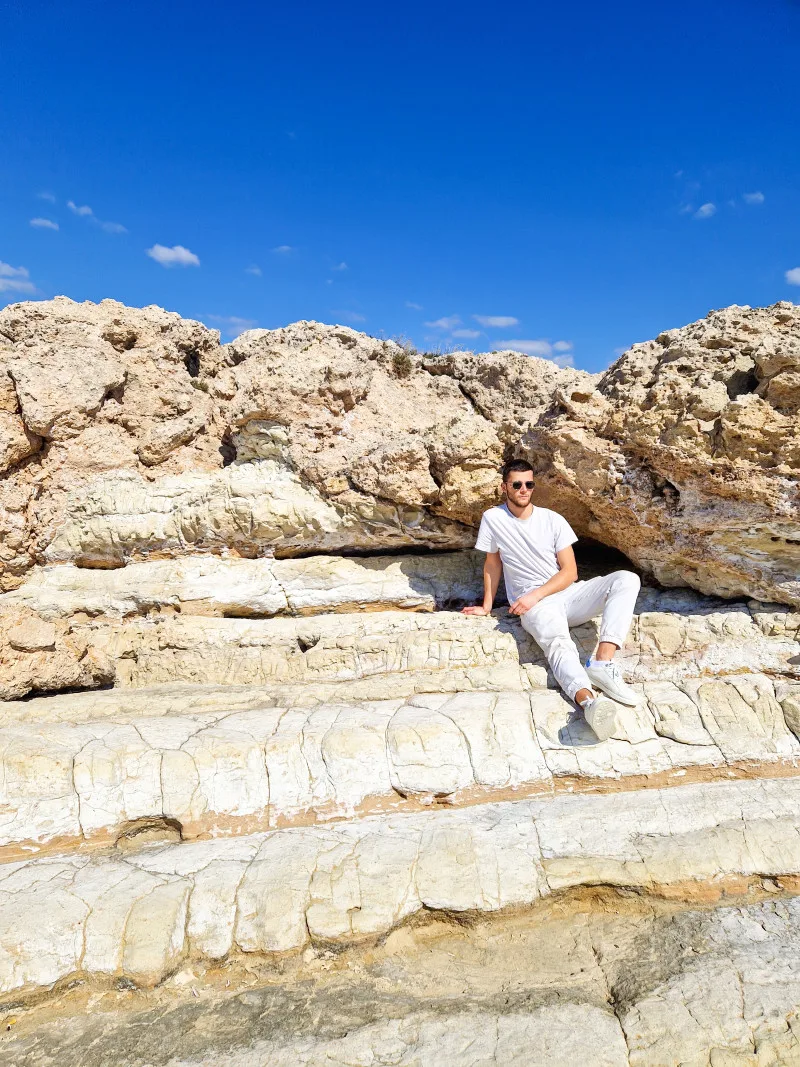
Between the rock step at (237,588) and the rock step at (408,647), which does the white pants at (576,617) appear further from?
the rock step at (237,588)

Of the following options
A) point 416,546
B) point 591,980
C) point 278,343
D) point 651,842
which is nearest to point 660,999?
point 591,980

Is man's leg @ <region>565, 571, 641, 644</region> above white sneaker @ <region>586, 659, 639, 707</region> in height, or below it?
above

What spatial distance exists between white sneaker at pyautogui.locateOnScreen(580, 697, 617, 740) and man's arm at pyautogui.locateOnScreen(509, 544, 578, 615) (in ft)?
3.72

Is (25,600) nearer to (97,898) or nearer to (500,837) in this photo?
(97,898)

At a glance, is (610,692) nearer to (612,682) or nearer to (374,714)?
(612,682)

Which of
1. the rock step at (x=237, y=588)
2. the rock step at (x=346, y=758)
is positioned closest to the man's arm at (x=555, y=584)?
the rock step at (x=346, y=758)

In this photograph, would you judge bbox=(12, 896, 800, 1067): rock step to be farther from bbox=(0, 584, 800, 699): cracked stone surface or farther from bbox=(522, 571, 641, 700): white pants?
bbox=(0, 584, 800, 699): cracked stone surface

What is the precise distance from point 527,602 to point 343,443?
2360mm

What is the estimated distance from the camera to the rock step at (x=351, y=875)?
3189 mm

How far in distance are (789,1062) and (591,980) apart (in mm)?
806

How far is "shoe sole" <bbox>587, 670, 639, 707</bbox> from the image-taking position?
445 centimetres

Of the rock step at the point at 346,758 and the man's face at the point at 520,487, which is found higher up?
the man's face at the point at 520,487

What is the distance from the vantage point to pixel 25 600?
20.0ft

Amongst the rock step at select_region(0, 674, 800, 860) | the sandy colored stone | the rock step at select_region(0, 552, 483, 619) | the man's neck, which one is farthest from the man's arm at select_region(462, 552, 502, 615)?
the sandy colored stone
